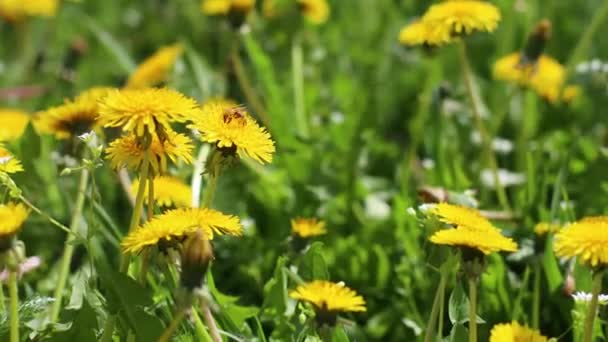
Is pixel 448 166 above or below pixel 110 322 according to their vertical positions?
above

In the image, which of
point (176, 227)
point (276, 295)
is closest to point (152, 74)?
point (276, 295)

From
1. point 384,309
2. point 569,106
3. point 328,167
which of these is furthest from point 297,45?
point 384,309

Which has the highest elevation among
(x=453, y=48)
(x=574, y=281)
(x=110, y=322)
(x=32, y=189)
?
(x=453, y=48)

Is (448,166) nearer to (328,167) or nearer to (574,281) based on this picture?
(328,167)

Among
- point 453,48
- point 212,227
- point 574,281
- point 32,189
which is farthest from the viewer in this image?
point 453,48

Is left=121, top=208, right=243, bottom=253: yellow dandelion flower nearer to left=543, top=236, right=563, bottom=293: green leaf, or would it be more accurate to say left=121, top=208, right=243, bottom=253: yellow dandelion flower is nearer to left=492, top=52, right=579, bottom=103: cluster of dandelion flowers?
left=543, top=236, right=563, bottom=293: green leaf

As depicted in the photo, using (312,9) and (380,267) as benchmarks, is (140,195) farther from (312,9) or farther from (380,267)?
(312,9)

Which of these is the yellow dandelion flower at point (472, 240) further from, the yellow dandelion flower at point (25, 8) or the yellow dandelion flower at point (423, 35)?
the yellow dandelion flower at point (25, 8)
